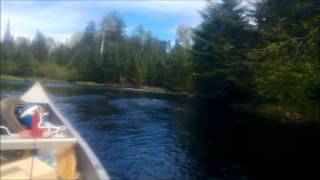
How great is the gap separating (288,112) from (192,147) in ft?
61.3

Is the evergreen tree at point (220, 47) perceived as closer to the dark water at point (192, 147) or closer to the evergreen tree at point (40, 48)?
the dark water at point (192, 147)

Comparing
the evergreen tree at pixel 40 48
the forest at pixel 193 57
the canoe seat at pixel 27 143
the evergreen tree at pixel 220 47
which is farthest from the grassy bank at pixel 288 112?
the canoe seat at pixel 27 143

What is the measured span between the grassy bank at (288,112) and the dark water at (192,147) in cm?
511

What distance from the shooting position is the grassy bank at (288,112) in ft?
96.6

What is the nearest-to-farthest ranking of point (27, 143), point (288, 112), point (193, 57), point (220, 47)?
1. point (27, 143)
2. point (288, 112)
3. point (220, 47)
4. point (193, 57)

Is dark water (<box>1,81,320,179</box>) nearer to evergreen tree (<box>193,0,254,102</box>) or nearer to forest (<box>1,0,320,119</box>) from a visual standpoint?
forest (<box>1,0,320,119</box>)

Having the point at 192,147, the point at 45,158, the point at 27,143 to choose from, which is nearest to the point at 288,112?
the point at 192,147

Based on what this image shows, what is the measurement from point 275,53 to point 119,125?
1000 centimetres

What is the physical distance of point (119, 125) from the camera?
19.2 metres

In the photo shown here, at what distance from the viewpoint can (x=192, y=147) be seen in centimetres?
1539

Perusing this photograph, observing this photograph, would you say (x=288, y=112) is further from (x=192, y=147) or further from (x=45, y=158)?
(x=45, y=158)

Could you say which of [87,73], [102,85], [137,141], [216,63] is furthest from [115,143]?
[102,85]

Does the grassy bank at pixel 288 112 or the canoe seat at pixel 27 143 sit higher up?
the canoe seat at pixel 27 143

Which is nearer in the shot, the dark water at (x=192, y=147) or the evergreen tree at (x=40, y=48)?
the dark water at (x=192, y=147)
